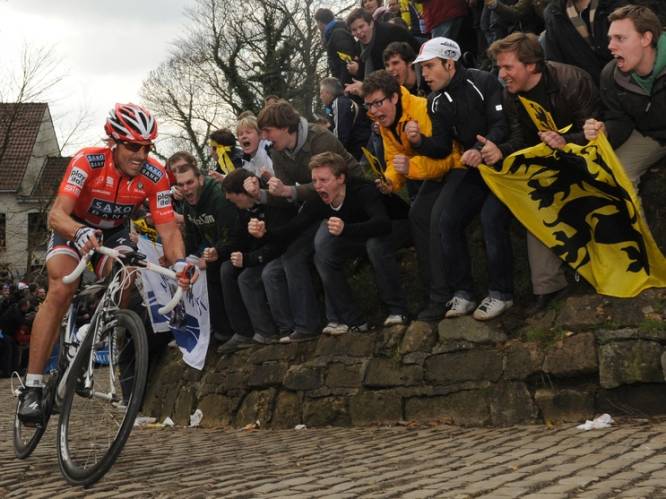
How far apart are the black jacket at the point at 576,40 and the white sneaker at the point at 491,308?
2.11 meters

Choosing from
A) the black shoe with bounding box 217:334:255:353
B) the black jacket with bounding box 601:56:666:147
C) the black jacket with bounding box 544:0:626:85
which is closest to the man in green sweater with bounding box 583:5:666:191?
the black jacket with bounding box 601:56:666:147

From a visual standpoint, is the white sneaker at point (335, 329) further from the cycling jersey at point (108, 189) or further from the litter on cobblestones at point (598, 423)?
the litter on cobblestones at point (598, 423)

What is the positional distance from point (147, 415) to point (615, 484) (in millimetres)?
8232

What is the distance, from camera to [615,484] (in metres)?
4.95

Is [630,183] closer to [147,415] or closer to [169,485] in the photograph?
[169,485]

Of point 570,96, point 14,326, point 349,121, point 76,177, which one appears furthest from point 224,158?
point 14,326

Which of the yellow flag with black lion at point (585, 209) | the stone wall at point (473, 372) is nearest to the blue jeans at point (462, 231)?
the yellow flag with black lion at point (585, 209)

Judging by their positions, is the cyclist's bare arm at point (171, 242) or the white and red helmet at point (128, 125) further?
the cyclist's bare arm at point (171, 242)

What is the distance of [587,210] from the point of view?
26.0ft

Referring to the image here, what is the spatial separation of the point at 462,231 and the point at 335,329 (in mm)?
1792

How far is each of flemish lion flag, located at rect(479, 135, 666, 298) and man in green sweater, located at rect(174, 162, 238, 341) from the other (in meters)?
3.39

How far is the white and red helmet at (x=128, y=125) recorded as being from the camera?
6.81 metres

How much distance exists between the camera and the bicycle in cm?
586

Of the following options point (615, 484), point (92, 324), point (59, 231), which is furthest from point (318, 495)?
point (59, 231)
